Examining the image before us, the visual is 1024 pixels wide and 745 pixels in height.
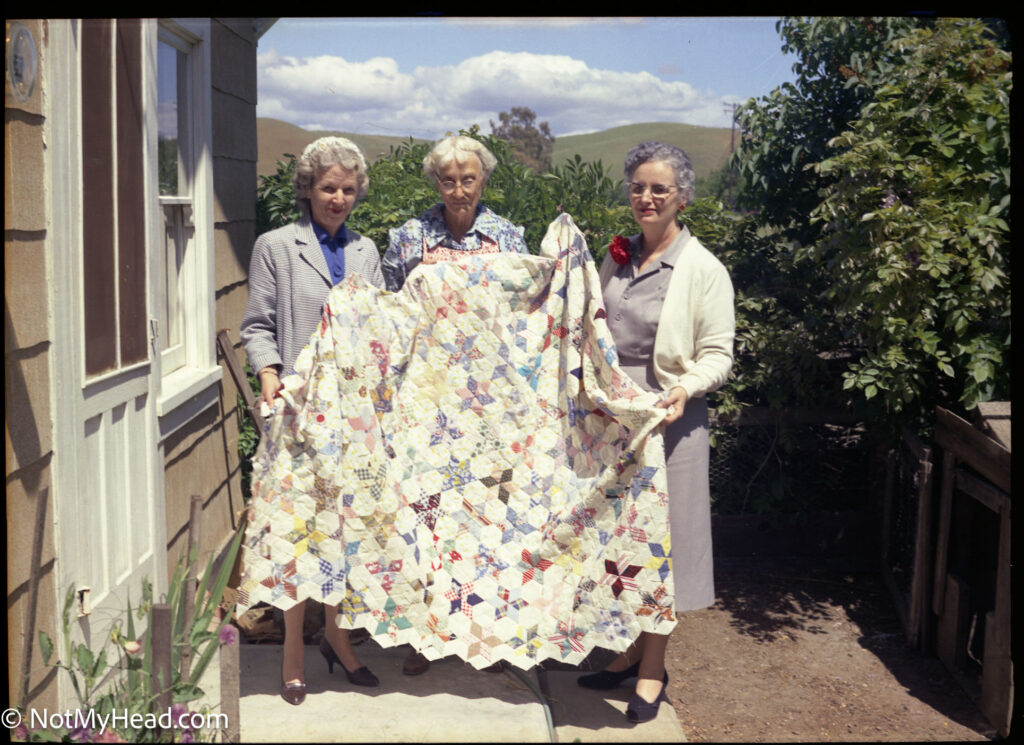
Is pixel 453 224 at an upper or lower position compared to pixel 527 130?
lower

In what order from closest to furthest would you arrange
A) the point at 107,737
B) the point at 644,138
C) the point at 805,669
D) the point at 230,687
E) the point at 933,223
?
the point at 107,737, the point at 230,687, the point at 933,223, the point at 805,669, the point at 644,138

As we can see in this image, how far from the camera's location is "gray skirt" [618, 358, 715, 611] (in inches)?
128

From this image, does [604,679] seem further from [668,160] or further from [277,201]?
[277,201]

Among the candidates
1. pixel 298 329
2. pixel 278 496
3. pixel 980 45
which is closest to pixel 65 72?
pixel 298 329

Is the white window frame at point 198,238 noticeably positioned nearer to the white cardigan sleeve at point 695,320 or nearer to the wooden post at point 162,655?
the wooden post at point 162,655

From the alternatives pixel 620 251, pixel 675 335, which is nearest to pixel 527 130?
pixel 620 251

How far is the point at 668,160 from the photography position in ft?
10.5

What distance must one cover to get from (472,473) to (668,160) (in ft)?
4.08

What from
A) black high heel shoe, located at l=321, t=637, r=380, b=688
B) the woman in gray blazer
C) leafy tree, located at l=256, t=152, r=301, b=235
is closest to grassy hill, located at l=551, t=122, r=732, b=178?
leafy tree, located at l=256, t=152, r=301, b=235

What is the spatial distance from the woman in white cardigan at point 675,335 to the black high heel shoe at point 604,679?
0.57ft

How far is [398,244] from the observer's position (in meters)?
3.47

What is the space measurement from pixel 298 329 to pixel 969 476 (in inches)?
103

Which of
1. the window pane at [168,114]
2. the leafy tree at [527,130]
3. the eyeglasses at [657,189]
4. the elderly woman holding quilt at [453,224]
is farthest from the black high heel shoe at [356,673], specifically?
the leafy tree at [527,130]

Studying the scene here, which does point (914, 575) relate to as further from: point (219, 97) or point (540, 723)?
point (219, 97)
